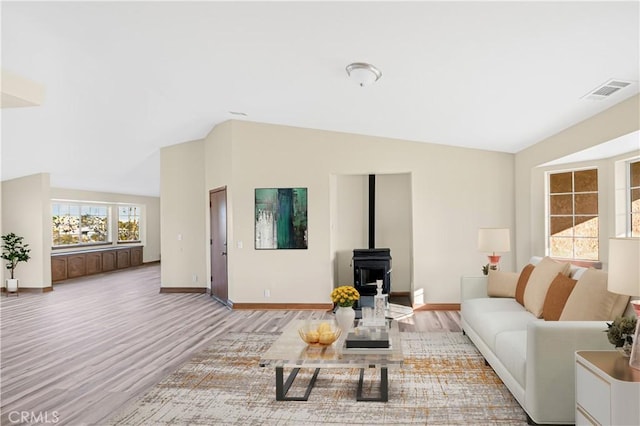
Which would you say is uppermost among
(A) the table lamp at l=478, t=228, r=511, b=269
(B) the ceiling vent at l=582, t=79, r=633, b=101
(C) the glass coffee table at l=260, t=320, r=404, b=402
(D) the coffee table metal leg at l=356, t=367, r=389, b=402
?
(B) the ceiling vent at l=582, t=79, r=633, b=101

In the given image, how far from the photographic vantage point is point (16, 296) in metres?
7.80

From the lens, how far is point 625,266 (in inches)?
89.0

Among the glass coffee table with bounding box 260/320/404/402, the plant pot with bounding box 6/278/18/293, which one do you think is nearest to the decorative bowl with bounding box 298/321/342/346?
the glass coffee table with bounding box 260/320/404/402

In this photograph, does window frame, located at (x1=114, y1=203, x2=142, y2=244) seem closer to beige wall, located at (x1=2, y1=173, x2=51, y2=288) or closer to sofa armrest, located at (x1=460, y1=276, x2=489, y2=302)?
beige wall, located at (x1=2, y1=173, x2=51, y2=288)

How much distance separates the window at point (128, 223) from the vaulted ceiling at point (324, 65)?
20.0 feet

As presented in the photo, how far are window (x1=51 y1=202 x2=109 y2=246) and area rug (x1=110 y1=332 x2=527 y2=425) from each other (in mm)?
8229

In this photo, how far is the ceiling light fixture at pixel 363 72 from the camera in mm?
3481

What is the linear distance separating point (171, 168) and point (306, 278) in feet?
11.6

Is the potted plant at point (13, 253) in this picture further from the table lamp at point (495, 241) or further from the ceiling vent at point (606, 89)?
the ceiling vent at point (606, 89)

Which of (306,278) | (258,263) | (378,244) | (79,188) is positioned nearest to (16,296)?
(79,188)

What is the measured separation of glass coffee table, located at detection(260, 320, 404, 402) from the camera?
115 inches

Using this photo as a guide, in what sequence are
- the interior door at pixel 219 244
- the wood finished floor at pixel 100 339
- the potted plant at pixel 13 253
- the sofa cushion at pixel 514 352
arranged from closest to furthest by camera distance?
the sofa cushion at pixel 514 352 < the wood finished floor at pixel 100 339 < the interior door at pixel 219 244 < the potted plant at pixel 13 253

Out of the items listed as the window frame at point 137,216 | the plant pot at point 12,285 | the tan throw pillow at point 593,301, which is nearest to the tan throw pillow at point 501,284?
the tan throw pillow at point 593,301

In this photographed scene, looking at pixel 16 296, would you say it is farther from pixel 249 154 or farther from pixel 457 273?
pixel 457 273
